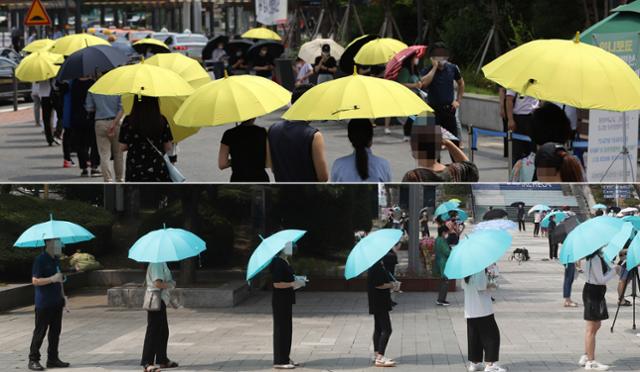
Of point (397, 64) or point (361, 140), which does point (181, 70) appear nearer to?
point (397, 64)

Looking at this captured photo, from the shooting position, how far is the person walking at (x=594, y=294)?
26.9 feet

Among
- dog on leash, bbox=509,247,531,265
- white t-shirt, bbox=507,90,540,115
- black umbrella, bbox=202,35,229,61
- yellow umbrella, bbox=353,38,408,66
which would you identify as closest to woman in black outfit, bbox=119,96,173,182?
dog on leash, bbox=509,247,531,265

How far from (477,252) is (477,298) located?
291 millimetres

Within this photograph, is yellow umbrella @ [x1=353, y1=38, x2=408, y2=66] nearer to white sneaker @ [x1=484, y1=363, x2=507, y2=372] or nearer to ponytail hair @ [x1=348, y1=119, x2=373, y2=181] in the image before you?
ponytail hair @ [x1=348, y1=119, x2=373, y2=181]

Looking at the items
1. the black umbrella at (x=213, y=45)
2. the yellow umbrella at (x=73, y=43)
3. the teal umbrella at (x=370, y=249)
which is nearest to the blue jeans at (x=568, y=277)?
the teal umbrella at (x=370, y=249)

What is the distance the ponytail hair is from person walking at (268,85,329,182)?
386 mm

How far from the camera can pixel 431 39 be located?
41.1m

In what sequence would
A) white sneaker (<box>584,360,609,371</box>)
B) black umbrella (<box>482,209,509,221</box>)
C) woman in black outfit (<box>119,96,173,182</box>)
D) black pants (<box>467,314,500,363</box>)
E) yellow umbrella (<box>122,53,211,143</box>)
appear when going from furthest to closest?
yellow umbrella (<box>122,53,211,143</box>) < woman in black outfit (<box>119,96,173,182</box>) < black umbrella (<box>482,209,509,221</box>) < black pants (<box>467,314,500,363</box>) < white sneaker (<box>584,360,609,371</box>)

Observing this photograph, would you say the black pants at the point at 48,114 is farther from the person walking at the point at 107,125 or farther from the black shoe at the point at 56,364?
the black shoe at the point at 56,364

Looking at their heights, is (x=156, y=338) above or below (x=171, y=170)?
below

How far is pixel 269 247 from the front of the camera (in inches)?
328

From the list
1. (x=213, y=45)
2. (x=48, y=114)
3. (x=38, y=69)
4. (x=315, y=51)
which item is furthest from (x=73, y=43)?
(x=213, y=45)

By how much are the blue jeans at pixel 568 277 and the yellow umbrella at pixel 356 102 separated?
7.86ft

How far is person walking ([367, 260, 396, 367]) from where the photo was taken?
27.3ft
